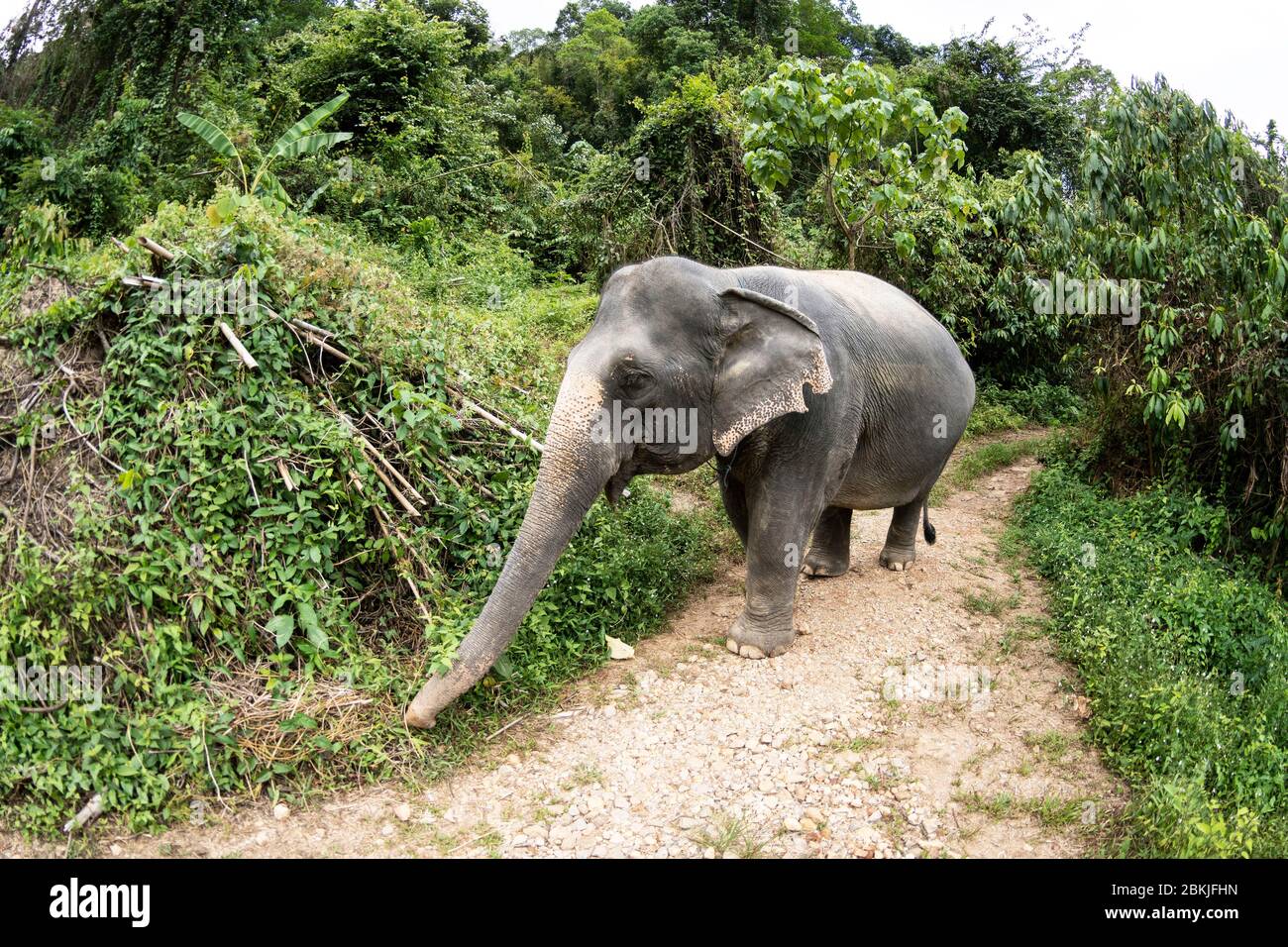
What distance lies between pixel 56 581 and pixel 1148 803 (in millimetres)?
5727

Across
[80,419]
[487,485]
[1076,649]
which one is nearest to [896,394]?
[1076,649]

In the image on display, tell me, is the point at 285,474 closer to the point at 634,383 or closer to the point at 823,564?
the point at 634,383

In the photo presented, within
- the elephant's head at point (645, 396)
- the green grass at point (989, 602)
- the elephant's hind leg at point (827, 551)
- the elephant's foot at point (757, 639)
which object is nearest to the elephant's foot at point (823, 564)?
the elephant's hind leg at point (827, 551)

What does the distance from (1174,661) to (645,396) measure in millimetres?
4384

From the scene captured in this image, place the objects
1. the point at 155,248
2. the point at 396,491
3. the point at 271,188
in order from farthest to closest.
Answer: the point at 271,188, the point at 396,491, the point at 155,248

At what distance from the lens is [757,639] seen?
6414 mm

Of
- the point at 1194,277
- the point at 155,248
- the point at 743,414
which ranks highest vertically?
the point at 1194,277

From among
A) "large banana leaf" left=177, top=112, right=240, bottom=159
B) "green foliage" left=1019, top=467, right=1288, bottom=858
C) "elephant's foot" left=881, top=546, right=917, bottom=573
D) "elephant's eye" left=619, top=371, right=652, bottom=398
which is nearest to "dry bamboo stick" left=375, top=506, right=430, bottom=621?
"elephant's eye" left=619, top=371, right=652, bottom=398

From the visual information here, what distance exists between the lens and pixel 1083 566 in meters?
7.92

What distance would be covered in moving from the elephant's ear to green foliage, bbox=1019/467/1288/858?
274cm

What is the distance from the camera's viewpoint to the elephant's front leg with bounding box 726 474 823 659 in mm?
6141

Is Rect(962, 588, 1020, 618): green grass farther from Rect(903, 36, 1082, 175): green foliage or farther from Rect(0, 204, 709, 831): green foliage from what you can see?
Rect(903, 36, 1082, 175): green foliage

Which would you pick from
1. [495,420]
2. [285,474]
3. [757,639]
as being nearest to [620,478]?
[757,639]

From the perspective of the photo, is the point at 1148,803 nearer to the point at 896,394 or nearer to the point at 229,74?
the point at 896,394
